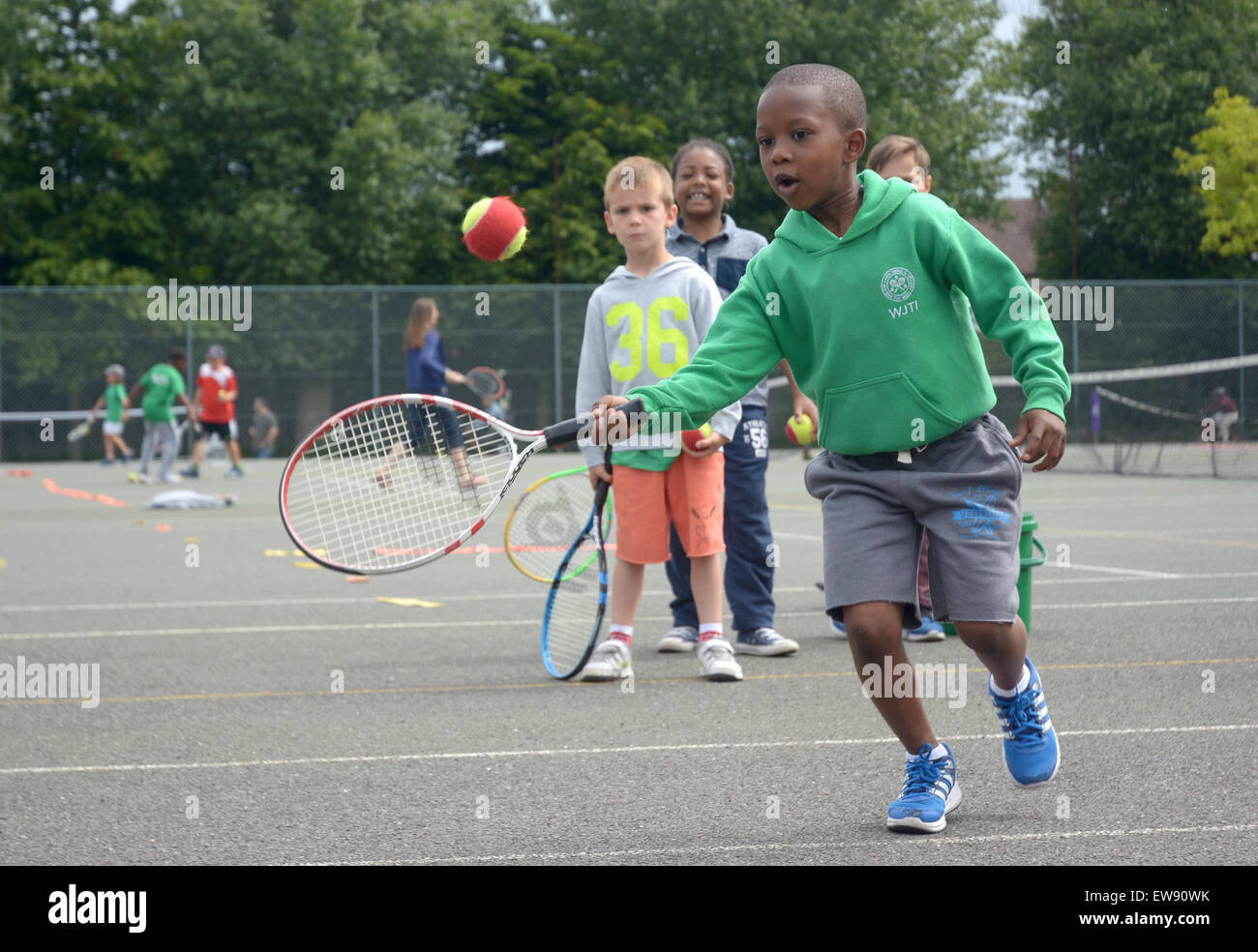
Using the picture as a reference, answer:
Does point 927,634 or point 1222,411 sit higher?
point 1222,411

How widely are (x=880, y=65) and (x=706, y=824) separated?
40.2m

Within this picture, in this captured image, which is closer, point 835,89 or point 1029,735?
point 835,89

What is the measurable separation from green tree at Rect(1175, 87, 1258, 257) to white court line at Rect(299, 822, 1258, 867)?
118 feet

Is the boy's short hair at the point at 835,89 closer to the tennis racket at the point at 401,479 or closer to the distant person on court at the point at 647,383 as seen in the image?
the tennis racket at the point at 401,479

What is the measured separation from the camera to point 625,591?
638cm

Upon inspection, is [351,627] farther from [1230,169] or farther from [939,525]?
[1230,169]

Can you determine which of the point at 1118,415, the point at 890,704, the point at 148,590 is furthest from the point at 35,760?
the point at 1118,415

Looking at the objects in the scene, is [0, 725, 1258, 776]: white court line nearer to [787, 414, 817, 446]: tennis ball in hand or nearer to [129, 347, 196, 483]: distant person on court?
[787, 414, 817, 446]: tennis ball in hand

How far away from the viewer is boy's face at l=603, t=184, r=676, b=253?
6117 mm

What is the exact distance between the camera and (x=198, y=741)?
527 cm


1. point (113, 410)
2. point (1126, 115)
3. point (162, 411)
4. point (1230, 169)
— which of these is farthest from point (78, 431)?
point (1126, 115)

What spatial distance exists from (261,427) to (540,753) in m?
23.8
